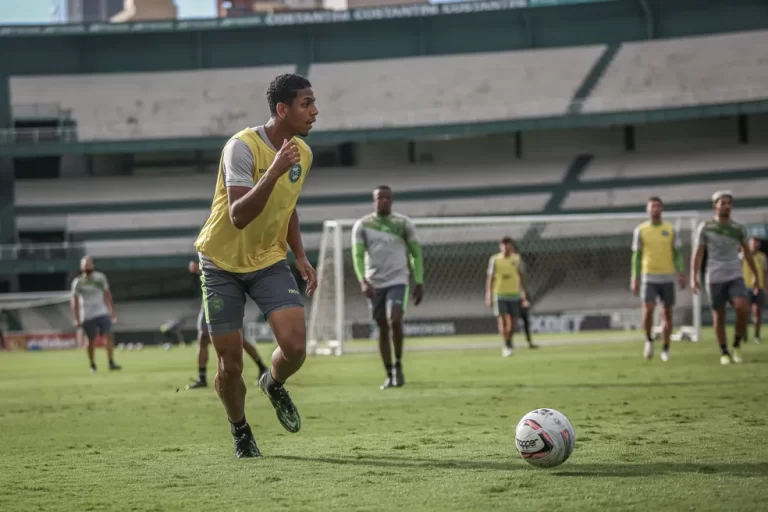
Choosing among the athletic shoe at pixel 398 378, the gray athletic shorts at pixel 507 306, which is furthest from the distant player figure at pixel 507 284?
the athletic shoe at pixel 398 378

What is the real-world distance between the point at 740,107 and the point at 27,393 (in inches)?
1247

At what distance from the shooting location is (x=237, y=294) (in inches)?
249

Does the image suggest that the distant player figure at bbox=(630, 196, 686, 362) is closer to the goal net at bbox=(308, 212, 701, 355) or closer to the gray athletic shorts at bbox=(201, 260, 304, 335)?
the gray athletic shorts at bbox=(201, 260, 304, 335)

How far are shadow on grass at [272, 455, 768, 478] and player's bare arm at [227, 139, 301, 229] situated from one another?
154cm

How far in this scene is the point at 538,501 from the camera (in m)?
4.57

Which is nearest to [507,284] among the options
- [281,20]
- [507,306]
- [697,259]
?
[507,306]

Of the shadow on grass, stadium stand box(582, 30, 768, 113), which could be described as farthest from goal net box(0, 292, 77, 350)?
the shadow on grass

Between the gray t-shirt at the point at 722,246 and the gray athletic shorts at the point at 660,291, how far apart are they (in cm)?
143

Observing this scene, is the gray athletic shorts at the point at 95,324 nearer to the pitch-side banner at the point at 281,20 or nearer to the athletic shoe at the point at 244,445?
the athletic shoe at the point at 244,445

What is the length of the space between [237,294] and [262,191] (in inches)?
36.6

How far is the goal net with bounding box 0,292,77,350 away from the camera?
121ft

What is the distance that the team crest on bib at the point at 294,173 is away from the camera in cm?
620

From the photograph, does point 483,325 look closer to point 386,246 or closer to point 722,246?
point 722,246

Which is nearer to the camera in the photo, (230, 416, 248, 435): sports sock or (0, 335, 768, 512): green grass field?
(0, 335, 768, 512): green grass field
